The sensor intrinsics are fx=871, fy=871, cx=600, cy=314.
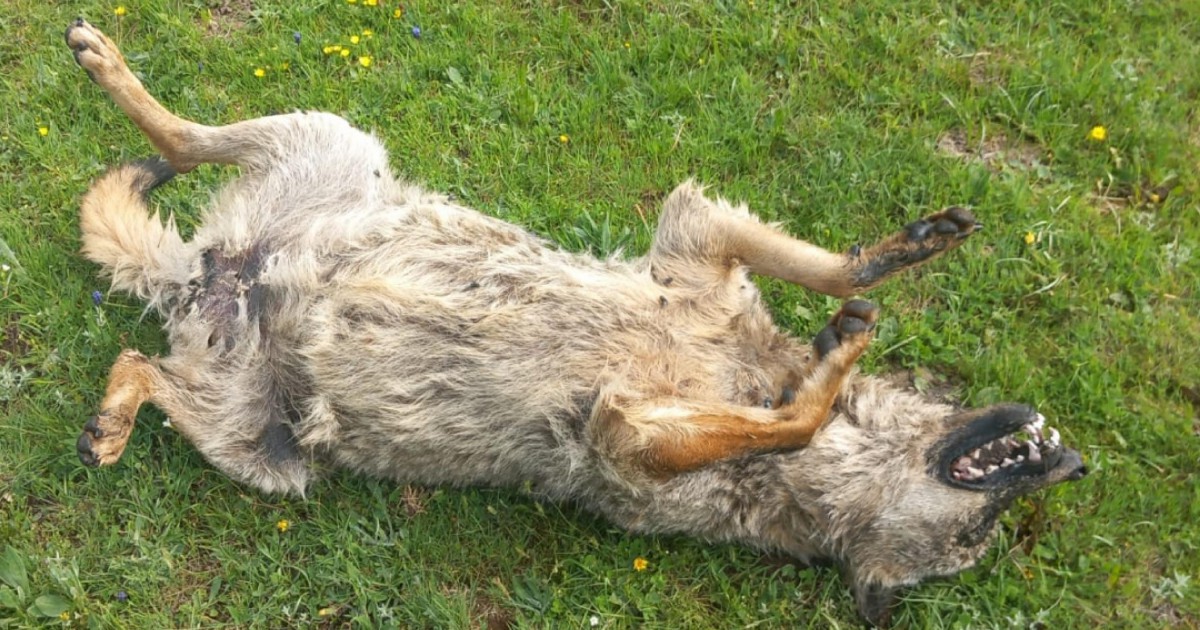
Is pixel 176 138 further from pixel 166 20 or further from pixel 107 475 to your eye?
pixel 107 475

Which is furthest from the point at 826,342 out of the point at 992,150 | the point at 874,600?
the point at 992,150

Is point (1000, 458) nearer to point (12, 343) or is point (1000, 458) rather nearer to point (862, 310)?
point (862, 310)

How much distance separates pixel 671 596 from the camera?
171 inches

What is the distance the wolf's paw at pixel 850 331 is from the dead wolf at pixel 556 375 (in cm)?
1

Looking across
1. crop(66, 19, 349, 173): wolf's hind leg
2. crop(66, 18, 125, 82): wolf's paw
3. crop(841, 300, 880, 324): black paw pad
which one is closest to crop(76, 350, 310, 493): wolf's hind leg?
A: crop(66, 19, 349, 173): wolf's hind leg

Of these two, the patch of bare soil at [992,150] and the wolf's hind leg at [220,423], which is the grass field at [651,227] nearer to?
the patch of bare soil at [992,150]

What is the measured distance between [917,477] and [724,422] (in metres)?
0.92

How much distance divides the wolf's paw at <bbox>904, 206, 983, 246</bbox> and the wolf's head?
2.46 ft

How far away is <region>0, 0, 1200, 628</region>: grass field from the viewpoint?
4301mm

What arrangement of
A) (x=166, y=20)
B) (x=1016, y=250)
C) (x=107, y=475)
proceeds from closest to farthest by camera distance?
(x=107, y=475) → (x=1016, y=250) → (x=166, y=20)

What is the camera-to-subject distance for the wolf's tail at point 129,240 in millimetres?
4410

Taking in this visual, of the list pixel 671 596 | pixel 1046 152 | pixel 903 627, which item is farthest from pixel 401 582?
pixel 1046 152

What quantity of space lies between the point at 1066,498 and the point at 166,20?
19.0 ft

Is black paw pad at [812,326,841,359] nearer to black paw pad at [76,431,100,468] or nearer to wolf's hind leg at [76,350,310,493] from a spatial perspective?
wolf's hind leg at [76,350,310,493]
